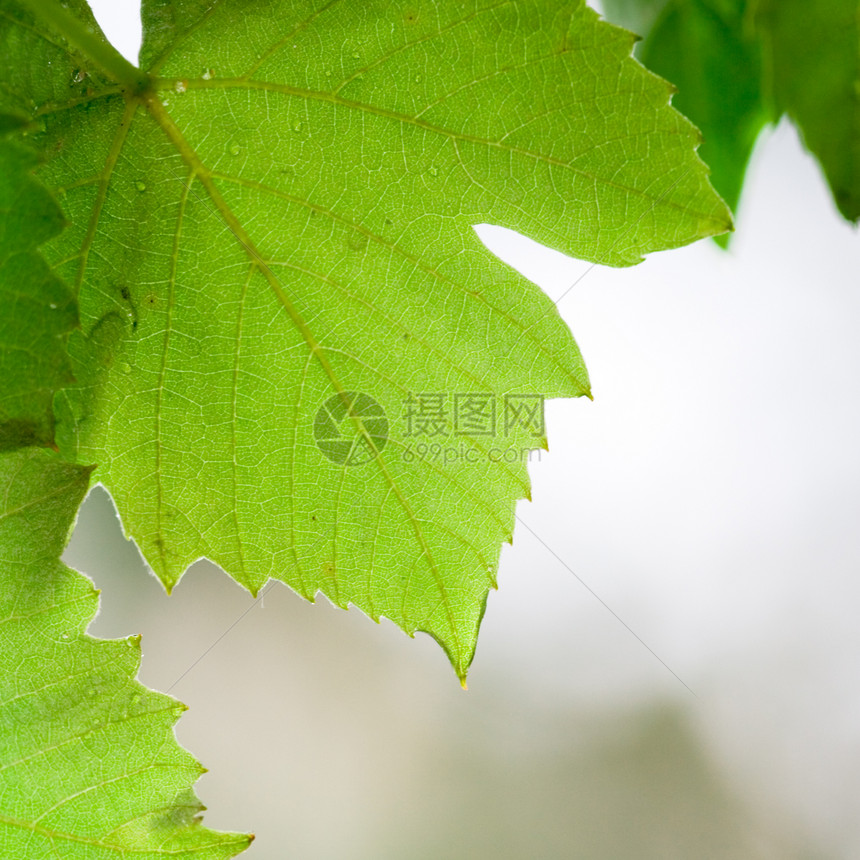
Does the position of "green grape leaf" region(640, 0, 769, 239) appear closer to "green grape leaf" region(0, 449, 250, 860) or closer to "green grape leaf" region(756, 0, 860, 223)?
"green grape leaf" region(756, 0, 860, 223)

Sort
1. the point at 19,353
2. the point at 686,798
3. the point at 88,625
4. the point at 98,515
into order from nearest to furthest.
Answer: the point at 19,353 → the point at 88,625 → the point at 98,515 → the point at 686,798

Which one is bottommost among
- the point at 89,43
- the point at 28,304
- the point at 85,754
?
the point at 85,754

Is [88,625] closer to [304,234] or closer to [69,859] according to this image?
[69,859]

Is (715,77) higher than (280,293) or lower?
higher

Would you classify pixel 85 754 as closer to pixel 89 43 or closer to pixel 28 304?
pixel 28 304

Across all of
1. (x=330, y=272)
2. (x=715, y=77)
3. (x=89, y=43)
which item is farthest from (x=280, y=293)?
(x=715, y=77)

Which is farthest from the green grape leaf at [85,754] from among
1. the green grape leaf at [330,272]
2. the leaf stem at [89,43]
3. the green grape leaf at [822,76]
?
the green grape leaf at [822,76]

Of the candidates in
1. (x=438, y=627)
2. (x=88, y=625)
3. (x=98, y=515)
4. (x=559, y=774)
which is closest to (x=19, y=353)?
(x=88, y=625)
